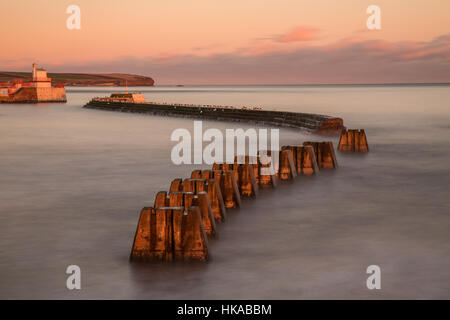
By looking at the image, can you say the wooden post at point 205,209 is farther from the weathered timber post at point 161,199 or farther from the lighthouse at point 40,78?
the lighthouse at point 40,78

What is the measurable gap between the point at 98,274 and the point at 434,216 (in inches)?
267

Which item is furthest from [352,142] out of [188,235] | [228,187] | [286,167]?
[188,235]

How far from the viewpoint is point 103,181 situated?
16891 millimetres

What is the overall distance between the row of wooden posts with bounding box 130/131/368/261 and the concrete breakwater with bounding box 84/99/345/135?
1675 cm

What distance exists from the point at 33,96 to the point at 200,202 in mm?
99575

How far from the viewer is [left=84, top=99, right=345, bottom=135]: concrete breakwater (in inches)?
1343

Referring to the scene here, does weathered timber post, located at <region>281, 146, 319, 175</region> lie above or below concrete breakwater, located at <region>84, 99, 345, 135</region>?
below

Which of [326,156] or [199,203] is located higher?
[326,156]

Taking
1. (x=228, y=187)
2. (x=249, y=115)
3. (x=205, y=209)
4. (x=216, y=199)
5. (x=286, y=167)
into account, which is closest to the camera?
(x=205, y=209)

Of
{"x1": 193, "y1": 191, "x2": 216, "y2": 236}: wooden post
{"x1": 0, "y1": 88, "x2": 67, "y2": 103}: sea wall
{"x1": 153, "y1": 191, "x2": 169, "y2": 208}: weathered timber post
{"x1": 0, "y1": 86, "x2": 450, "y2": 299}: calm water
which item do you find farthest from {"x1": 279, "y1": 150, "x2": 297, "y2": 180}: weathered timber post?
{"x1": 0, "y1": 88, "x2": 67, "y2": 103}: sea wall

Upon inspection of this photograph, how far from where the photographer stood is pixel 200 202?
9672 millimetres

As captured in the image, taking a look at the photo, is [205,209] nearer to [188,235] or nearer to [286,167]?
[188,235]

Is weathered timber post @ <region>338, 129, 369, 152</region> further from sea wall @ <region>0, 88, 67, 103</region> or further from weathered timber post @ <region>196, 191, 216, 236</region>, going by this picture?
sea wall @ <region>0, 88, 67, 103</region>
